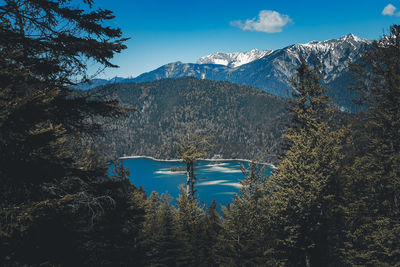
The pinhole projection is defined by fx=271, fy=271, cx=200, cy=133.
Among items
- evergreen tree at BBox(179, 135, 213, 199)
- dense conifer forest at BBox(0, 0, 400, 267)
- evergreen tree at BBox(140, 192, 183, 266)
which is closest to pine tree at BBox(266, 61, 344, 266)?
dense conifer forest at BBox(0, 0, 400, 267)

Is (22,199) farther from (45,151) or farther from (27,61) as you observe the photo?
(27,61)

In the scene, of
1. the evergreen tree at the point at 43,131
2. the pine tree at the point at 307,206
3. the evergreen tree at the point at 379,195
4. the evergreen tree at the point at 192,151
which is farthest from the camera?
the evergreen tree at the point at 192,151

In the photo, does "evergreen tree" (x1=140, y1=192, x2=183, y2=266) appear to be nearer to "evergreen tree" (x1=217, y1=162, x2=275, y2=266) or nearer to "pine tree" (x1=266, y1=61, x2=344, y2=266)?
"evergreen tree" (x1=217, y1=162, x2=275, y2=266)

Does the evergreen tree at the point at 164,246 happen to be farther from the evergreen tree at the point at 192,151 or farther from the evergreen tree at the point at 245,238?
the evergreen tree at the point at 245,238

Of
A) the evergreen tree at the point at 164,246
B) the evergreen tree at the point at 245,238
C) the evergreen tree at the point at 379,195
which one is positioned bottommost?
the evergreen tree at the point at 164,246

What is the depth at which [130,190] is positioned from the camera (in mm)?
20391

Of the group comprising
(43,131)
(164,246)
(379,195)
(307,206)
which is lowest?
(164,246)

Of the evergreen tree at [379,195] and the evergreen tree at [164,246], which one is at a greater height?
the evergreen tree at [379,195]

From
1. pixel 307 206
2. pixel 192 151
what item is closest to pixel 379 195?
pixel 307 206

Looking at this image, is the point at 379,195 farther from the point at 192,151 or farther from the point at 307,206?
the point at 192,151

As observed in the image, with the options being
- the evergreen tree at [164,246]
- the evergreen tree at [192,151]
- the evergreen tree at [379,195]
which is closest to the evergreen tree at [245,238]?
the evergreen tree at [379,195]

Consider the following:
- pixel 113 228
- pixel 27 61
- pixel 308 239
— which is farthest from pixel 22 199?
pixel 308 239

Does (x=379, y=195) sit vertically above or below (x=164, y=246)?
above

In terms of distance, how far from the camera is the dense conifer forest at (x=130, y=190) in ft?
17.4
